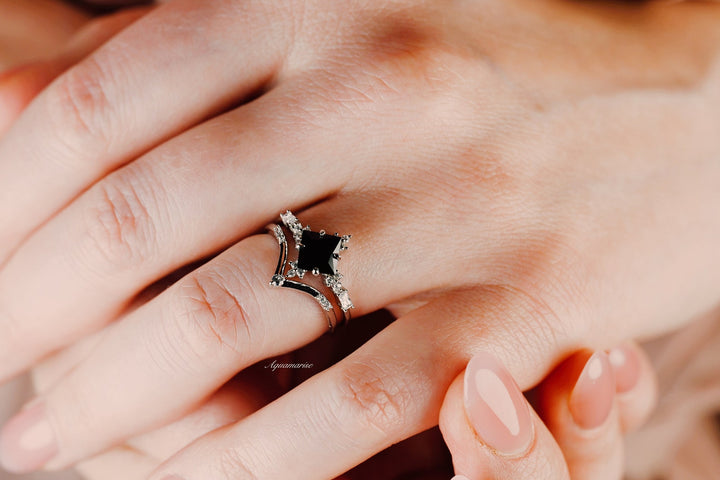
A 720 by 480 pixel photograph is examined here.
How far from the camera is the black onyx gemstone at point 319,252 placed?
70 cm

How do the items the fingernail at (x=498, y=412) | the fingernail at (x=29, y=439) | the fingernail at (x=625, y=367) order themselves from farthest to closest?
the fingernail at (x=625, y=367) → the fingernail at (x=29, y=439) → the fingernail at (x=498, y=412)

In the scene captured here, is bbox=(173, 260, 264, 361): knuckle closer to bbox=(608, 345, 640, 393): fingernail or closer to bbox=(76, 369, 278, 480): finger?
bbox=(76, 369, 278, 480): finger

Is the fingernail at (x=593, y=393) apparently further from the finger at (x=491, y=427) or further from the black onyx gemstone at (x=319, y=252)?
the black onyx gemstone at (x=319, y=252)

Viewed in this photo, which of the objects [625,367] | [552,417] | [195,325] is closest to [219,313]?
[195,325]

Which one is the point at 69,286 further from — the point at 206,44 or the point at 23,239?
the point at 206,44

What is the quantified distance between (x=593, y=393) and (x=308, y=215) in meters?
0.44

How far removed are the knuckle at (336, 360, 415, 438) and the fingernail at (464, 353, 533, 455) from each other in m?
0.07

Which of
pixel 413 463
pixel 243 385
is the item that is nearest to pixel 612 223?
pixel 413 463

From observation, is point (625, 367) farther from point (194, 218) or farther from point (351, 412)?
point (194, 218)

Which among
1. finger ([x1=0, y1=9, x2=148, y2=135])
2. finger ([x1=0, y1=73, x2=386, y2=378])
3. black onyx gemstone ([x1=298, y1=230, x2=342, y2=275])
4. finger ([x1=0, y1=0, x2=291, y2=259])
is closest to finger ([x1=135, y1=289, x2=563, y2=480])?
black onyx gemstone ([x1=298, y1=230, x2=342, y2=275])

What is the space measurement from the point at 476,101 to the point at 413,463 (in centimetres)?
55

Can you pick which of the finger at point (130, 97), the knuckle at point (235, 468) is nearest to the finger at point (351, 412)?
the knuckle at point (235, 468)

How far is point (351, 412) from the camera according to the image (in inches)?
25.7

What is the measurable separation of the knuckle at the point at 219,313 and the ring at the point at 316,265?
1.7 inches
